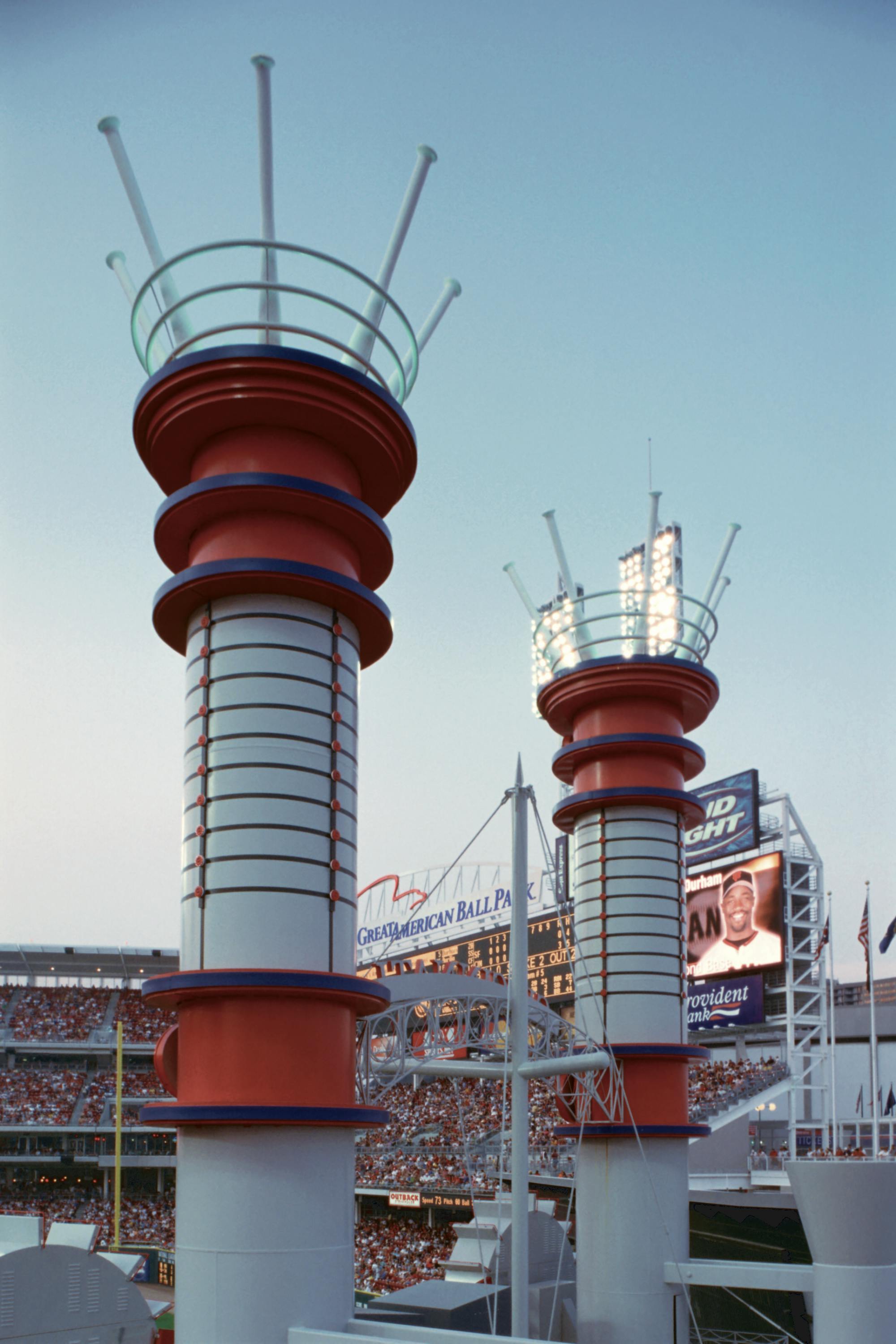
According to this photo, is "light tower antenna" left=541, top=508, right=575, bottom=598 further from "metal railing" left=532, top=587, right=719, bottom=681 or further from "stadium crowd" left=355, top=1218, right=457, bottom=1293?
"stadium crowd" left=355, top=1218, right=457, bottom=1293

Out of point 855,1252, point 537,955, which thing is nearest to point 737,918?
point 537,955

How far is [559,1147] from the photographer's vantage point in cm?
4503

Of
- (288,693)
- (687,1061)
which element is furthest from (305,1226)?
(687,1061)

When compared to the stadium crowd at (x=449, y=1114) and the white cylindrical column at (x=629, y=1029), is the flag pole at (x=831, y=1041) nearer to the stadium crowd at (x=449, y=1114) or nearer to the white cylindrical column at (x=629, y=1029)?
the stadium crowd at (x=449, y=1114)

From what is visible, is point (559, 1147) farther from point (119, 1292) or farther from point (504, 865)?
point (119, 1292)

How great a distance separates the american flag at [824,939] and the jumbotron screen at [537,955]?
1101 cm

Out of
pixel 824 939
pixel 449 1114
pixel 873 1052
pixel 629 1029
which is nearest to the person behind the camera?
pixel 629 1029

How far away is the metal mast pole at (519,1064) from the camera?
42.2 feet

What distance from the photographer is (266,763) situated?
10984mm

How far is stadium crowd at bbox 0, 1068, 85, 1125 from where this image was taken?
60.6 meters

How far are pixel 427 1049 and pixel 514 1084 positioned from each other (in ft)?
12.1

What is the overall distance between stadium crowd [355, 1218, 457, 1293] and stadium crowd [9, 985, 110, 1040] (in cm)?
2199

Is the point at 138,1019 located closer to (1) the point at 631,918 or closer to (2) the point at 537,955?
(2) the point at 537,955

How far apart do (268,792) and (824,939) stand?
4024cm
